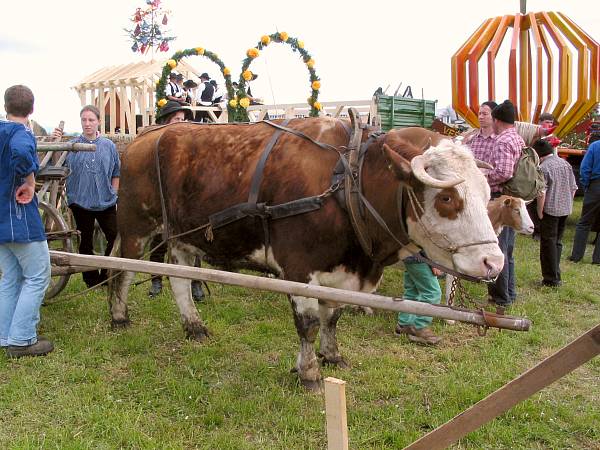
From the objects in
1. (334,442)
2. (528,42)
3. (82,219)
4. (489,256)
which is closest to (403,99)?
(528,42)

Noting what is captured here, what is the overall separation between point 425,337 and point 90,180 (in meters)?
3.85

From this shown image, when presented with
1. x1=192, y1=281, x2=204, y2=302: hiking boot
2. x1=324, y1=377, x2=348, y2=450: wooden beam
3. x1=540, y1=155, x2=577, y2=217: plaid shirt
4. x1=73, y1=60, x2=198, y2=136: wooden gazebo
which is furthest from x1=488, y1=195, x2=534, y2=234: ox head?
x1=73, y1=60, x2=198, y2=136: wooden gazebo

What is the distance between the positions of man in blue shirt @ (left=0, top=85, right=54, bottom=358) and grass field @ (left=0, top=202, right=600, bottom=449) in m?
0.23

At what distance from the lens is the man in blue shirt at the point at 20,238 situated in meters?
4.22

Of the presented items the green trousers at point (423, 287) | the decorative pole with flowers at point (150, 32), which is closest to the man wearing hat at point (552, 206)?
the green trousers at point (423, 287)

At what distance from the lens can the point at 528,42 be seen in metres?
13.6

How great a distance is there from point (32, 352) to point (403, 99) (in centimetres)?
991

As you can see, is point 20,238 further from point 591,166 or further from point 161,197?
point 591,166

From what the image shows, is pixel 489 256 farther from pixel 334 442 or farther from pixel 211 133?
pixel 211 133

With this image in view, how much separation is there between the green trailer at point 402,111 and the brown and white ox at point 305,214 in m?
7.04

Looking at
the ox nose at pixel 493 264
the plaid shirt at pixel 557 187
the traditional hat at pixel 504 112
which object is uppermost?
the traditional hat at pixel 504 112

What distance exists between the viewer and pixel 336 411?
6.56 feet

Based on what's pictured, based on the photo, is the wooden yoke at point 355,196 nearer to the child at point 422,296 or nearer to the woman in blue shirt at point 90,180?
the child at point 422,296

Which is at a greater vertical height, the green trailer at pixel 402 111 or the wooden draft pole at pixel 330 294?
the green trailer at pixel 402 111
